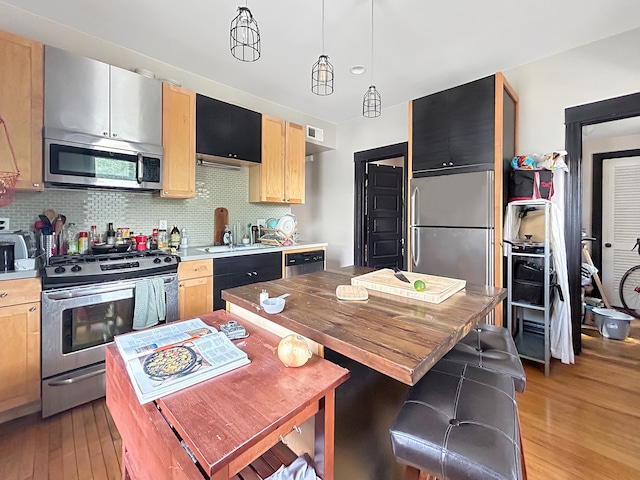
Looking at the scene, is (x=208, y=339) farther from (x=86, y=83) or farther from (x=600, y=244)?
(x=600, y=244)

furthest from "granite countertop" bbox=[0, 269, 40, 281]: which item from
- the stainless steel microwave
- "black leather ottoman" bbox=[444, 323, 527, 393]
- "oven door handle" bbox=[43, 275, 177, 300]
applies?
"black leather ottoman" bbox=[444, 323, 527, 393]

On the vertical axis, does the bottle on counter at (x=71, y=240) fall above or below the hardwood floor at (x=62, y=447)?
above

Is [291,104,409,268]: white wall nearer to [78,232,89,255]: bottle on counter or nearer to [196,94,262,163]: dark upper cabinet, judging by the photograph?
[196,94,262,163]: dark upper cabinet

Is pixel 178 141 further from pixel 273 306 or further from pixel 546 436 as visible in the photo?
pixel 546 436

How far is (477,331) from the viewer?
64.9 inches

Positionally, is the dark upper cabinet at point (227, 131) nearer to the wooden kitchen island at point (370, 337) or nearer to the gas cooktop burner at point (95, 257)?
the gas cooktop burner at point (95, 257)

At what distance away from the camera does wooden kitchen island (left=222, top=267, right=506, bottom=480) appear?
0.89 meters

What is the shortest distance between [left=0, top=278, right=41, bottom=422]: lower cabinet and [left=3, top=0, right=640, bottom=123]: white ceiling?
197 centimetres

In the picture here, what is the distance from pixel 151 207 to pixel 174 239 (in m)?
0.37

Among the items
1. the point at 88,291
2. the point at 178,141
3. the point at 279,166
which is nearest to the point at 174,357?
the point at 88,291

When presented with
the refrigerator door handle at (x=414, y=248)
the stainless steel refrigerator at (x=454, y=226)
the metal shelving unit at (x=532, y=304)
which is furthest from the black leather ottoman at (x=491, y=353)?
the refrigerator door handle at (x=414, y=248)

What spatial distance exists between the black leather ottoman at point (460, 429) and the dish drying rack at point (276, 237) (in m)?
2.50

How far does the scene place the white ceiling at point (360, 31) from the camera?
80.5 inches

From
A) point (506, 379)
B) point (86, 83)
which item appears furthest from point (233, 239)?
point (506, 379)
